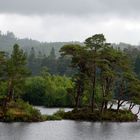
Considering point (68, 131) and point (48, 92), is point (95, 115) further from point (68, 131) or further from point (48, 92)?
point (48, 92)

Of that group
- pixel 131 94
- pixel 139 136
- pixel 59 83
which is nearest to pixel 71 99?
pixel 59 83

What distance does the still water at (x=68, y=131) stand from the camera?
192 feet

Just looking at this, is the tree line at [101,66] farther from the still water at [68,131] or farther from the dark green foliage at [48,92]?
the dark green foliage at [48,92]

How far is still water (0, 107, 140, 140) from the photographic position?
192ft

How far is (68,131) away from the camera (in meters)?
65.3

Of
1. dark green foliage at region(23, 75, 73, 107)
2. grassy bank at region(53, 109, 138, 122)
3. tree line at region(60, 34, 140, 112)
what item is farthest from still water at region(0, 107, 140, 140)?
dark green foliage at region(23, 75, 73, 107)

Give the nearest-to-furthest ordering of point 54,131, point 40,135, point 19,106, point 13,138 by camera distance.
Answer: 1. point 13,138
2. point 40,135
3. point 54,131
4. point 19,106

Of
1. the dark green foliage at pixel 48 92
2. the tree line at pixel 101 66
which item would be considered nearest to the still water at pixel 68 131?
the tree line at pixel 101 66

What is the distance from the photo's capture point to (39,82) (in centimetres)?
12750

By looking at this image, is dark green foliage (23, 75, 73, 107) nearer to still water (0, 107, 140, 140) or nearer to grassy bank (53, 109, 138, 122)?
grassy bank (53, 109, 138, 122)

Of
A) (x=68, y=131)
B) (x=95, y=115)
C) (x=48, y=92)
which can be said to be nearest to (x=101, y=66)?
(x=95, y=115)

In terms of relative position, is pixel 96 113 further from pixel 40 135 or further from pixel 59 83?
pixel 59 83

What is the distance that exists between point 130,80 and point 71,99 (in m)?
36.8

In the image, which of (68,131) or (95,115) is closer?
(68,131)
